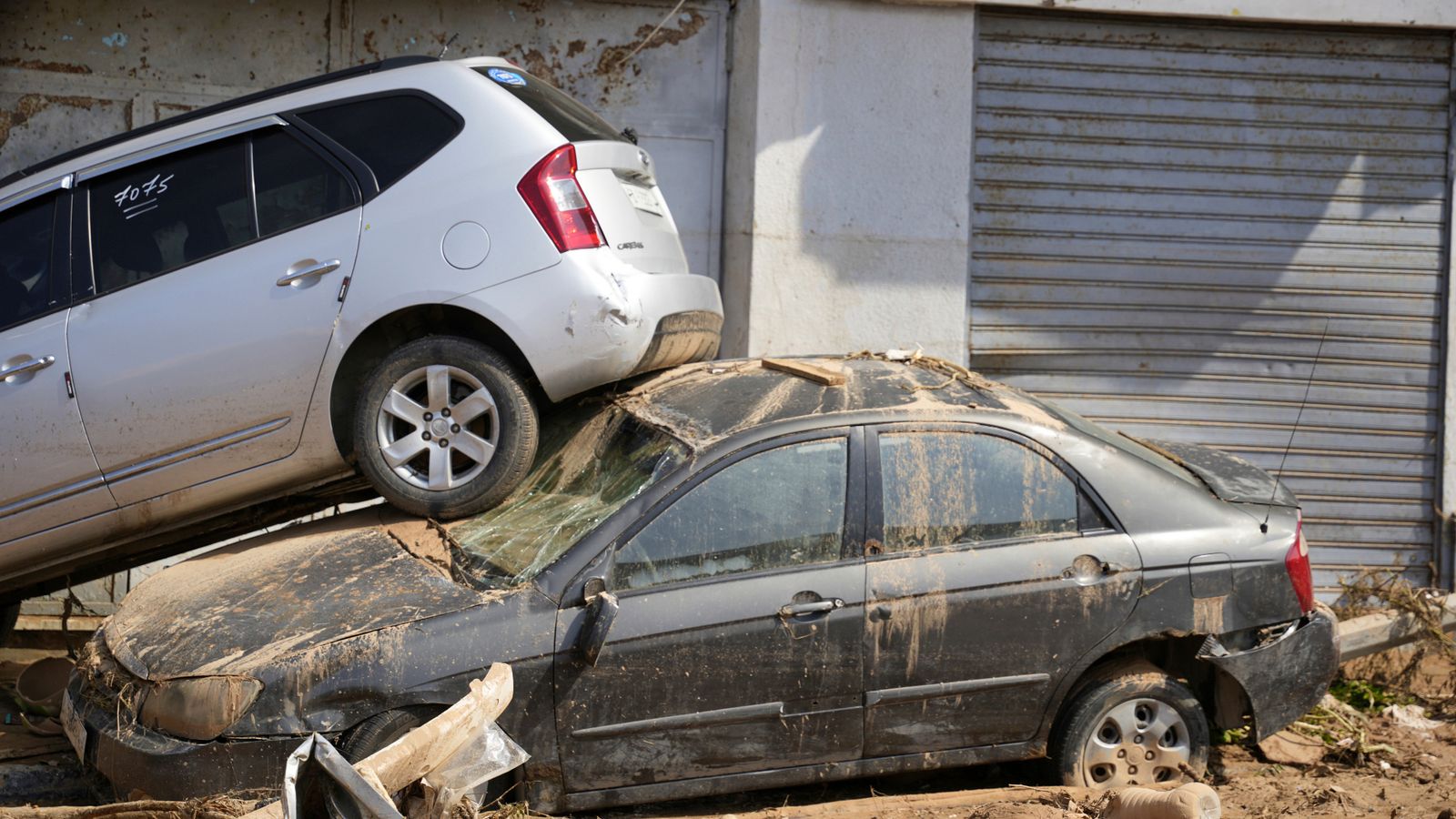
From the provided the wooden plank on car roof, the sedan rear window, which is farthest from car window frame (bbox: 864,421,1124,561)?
the sedan rear window

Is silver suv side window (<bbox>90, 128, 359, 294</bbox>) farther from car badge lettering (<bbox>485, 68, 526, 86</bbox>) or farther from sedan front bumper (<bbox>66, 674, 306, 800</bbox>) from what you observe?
sedan front bumper (<bbox>66, 674, 306, 800</bbox>)

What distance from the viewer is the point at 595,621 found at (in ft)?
13.2

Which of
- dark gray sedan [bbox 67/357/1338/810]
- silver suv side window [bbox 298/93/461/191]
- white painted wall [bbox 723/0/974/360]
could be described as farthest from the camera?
white painted wall [bbox 723/0/974/360]

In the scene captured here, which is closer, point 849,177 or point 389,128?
point 389,128

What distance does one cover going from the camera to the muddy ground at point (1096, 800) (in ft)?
14.1

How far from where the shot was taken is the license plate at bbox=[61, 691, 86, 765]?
4133 mm

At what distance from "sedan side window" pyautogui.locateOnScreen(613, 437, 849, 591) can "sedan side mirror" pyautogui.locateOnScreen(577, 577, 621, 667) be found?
0.11 metres

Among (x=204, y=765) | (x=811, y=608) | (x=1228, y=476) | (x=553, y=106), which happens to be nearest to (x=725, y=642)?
(x=811, y=608)

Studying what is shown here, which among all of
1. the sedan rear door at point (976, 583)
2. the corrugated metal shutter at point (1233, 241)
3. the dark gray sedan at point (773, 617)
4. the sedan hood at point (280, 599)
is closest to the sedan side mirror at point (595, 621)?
the dark gray sedan at point (773, 617)

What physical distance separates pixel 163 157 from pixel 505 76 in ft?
4.44

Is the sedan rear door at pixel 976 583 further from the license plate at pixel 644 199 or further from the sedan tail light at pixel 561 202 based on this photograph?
the license plate at pixel 644 199

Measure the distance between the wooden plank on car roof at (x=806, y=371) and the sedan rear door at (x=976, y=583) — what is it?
1.32 feet

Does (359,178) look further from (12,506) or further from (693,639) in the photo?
(693,639)

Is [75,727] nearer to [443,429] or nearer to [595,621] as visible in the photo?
[443,429]
